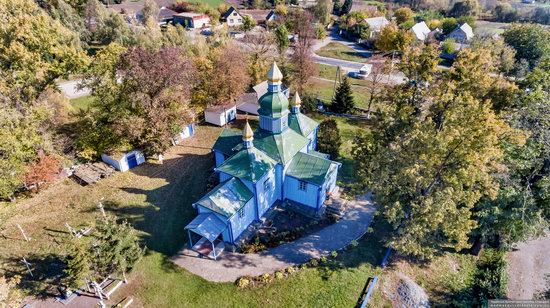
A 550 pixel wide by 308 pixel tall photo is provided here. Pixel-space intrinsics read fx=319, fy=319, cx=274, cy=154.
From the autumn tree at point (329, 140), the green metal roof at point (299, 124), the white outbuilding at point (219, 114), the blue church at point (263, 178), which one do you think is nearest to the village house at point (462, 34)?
the autumn tree at point (329, 140)

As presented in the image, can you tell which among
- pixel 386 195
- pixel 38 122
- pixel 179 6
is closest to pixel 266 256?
pixel 386 195

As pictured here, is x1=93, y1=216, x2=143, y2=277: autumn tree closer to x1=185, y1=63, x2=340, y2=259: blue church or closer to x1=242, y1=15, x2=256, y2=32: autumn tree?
x1=185, y1=63, x2=340, y2=259: blue church

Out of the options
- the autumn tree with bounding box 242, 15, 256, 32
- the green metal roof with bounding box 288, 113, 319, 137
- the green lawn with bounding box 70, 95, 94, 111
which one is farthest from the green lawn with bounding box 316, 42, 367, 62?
the green lawn with bounding box 70, 95, 94, 111

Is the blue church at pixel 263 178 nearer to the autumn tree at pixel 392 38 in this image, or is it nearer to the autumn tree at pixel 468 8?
the autumn tree at pixel 392 38

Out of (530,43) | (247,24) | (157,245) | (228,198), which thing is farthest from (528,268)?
(247,24)

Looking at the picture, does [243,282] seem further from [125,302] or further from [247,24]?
[247,24]
